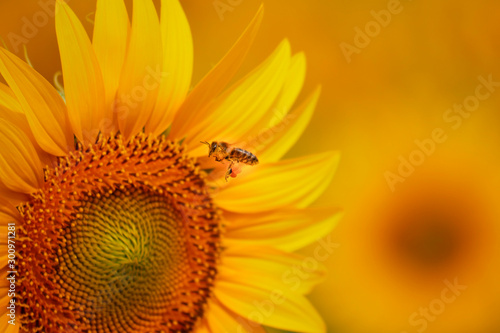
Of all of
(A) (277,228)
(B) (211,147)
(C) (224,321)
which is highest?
(B) (211,147)

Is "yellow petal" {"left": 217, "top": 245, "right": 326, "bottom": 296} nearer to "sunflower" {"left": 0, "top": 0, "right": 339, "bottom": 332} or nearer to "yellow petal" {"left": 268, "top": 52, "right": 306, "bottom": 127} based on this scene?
"sunflower" {"left": 0, "top": 0, "right": 339, "bottom": 332}

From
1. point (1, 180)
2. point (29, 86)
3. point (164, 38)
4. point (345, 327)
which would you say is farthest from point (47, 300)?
point (345, 327)

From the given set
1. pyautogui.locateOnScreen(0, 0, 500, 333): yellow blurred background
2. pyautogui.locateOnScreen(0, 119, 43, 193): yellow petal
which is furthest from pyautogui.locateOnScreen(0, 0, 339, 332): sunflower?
pyautogui.locateOnScreen(0, 0, 500, 333): yellow blurred background

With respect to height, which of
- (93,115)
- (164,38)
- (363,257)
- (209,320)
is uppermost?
(164,38)

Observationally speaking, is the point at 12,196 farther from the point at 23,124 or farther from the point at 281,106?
the point at 281,106

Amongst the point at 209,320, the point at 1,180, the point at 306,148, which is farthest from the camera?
the point at 306,148

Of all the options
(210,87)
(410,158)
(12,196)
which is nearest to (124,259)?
(12,196)

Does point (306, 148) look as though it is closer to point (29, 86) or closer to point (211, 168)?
point (211, 168)
